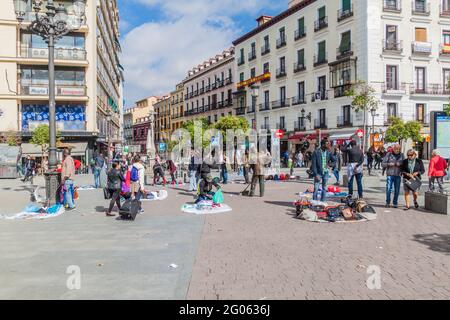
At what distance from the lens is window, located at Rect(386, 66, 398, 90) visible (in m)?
32.2

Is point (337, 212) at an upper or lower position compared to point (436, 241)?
upper

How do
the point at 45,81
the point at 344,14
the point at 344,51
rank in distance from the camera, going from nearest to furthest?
the point at 45,81 < the point at 344,14 < the point at 344,51

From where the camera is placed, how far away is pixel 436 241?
6.31 m

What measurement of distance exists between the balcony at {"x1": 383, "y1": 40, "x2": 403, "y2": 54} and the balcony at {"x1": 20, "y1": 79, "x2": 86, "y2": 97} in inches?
978

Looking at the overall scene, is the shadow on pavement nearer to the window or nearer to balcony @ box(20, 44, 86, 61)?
the window

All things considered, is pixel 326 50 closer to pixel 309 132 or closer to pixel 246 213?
pixel 309 132

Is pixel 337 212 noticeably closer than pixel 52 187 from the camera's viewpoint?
Yes

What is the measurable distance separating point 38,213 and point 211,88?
51.0 metres

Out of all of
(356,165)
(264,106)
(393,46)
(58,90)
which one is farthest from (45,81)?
(393,46)

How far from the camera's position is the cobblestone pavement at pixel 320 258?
4160 millimetres

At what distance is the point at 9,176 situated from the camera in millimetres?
23359

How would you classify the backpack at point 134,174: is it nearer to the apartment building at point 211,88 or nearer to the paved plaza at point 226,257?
the paved plaza at point 226,257

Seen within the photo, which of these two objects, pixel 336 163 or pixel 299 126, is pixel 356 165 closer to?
pixel 336 163

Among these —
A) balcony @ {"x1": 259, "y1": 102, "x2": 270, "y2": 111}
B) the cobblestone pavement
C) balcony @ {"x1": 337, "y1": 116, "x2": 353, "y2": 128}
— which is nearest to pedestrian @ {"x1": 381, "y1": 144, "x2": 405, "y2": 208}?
the cobblestone pavement
